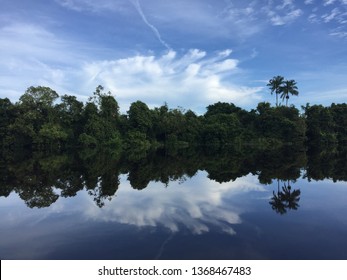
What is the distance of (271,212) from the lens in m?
15.7

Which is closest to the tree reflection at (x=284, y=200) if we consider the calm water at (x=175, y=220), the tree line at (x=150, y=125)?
the calm water at (x=175, y=220)

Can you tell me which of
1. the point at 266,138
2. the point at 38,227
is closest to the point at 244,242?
the point at 38,227

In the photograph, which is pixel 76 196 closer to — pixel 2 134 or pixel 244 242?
pixel 244 242

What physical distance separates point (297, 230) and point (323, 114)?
87.8 metres

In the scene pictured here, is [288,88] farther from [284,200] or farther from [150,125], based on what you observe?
[284,200]

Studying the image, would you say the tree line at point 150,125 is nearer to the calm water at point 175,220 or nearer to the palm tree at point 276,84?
the palm tree at point 276,84

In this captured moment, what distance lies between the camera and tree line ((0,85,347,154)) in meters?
79.3

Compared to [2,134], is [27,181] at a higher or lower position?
lower

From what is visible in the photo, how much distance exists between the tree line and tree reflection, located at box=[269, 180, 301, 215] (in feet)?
174

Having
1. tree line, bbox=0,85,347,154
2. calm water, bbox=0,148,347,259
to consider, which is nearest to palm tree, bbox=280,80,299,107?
tree line, bbox=0,85,347,154

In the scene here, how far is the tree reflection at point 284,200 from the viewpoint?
Answer: 16.7 m

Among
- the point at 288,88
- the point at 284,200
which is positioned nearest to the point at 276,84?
the point at 288,88

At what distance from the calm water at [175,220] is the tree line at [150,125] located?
52.0 meters

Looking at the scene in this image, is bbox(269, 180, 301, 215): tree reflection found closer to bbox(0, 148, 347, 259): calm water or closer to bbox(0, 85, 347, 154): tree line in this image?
bbox(0, 148, 347, 259): calm water
